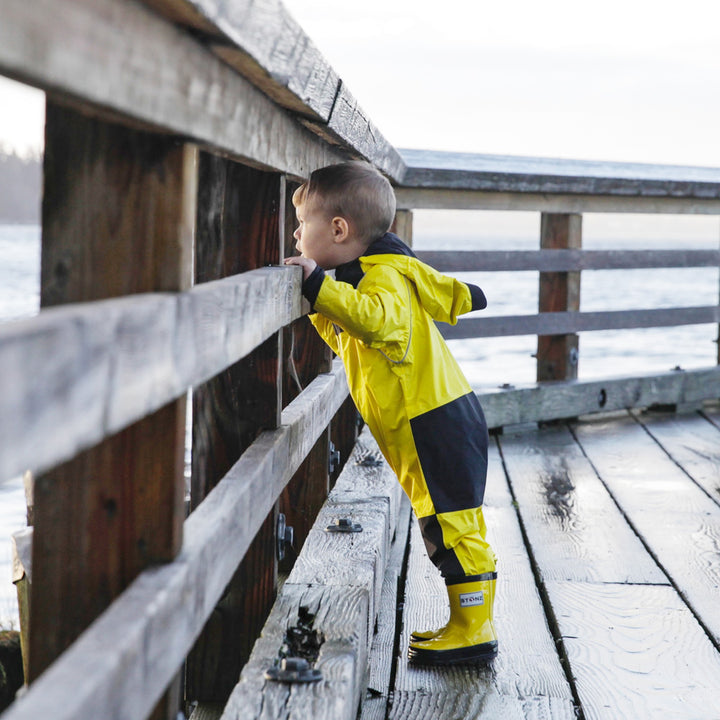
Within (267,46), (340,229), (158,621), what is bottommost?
(158,621)

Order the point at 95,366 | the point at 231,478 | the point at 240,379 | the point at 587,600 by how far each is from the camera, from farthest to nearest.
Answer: the point at 587,600 → the point at 240,379 → the point at 231,478 → the point at 95,366

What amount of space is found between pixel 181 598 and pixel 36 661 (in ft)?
0.86

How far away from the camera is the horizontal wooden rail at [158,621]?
0.77 meters

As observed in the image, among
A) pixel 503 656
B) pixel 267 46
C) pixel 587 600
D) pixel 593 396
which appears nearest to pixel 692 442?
pixel 593 396

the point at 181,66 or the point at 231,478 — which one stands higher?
the point at 181,66

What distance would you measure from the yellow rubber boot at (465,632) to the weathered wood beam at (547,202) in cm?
243

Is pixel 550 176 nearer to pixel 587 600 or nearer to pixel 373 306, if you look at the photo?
pixel 587 600

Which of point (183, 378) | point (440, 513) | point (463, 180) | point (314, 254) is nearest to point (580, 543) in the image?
point (440, 513)

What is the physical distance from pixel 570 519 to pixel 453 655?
1272mm

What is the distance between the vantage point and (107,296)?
41.6 inches

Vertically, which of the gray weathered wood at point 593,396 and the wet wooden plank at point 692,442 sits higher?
the gray weathered wood at point 593,396

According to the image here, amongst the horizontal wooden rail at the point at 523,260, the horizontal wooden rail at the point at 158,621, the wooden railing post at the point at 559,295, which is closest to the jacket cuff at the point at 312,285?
the horizontal wooden rail at the point at 158,621

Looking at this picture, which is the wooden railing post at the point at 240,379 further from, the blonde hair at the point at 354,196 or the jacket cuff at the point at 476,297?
the jacket cuff at the point at 476,297

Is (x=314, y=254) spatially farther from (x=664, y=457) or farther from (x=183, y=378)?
(x=664, y=457)
